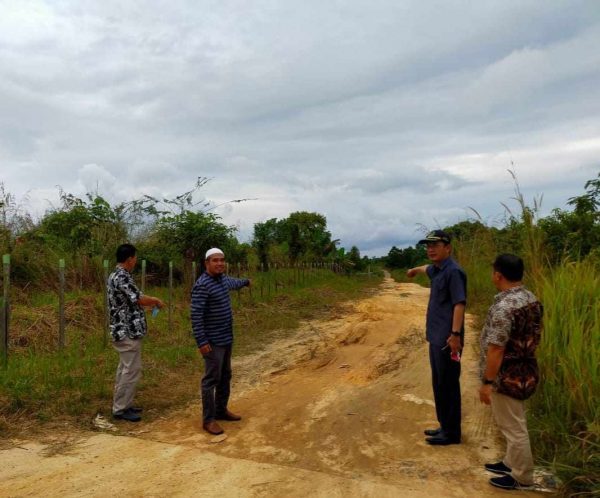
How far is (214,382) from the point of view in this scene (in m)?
4.39

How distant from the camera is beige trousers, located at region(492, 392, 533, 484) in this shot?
3.09 meters

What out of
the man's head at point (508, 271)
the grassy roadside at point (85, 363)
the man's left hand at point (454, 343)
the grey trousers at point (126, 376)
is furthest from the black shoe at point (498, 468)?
the grey trousers at point (126, 376)

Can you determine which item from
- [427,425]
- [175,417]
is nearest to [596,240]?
[427,425]

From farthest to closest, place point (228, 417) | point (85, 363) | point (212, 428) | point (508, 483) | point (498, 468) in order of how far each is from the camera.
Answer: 1. point (85, 363)
2. point (228, 417)
3. point (212, 428)
4. point (498, 468)
5. point (508, 483)

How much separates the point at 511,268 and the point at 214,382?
267 cm

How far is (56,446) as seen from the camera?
3.94 meters

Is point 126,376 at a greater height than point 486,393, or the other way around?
point 486,393

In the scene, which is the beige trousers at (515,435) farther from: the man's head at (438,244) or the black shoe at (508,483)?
the man's head at (438,244)

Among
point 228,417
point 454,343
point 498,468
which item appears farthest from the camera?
point 228,417

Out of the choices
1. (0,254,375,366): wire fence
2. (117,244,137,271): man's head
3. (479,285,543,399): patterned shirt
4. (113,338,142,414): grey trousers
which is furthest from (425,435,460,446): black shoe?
Result: (0,254,375,366): wire fence

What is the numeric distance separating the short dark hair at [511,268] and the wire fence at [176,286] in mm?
5414

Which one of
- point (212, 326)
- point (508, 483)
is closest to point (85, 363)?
point (212, 326)

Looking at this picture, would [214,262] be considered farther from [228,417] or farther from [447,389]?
[447,389]

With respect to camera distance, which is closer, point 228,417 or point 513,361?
point 513,361
